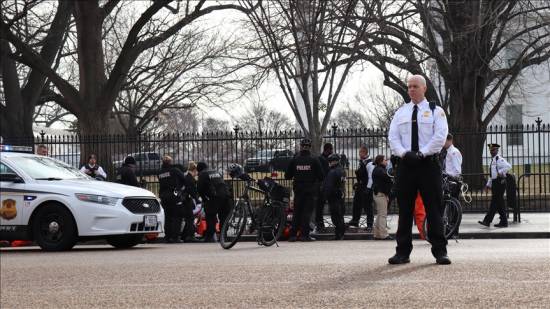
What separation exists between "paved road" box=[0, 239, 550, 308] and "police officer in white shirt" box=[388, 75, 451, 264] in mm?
289

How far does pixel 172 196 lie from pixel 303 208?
2.69 m

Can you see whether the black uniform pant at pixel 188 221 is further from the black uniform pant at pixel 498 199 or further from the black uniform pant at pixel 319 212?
the black uniform pant at pixel 498 199

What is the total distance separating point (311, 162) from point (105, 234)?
4095mm

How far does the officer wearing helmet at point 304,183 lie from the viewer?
1708 cm

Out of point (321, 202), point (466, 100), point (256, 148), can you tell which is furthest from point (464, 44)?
point (321, 202)

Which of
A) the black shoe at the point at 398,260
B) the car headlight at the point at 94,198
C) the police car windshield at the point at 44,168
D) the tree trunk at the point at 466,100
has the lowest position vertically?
the black shoe at the point at 398,260

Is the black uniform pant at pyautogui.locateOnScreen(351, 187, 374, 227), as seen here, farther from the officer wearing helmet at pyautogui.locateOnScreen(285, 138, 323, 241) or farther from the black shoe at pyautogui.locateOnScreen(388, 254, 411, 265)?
the black shoe at pyautogui.locateOnScreen(388, 254, 411, 265)

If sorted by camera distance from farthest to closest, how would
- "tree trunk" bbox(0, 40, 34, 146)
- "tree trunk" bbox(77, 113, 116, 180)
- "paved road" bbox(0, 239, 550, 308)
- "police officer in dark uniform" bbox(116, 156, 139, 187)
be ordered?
"tree trunk" bbox(0, 40, 34, 146) → "tree trunk" bbox(77, 113, 116, 180) → "police officer in dark uniform" bbox(116, 156, 139, 187) → "paved road" bbox(0, 239, 550, 308)

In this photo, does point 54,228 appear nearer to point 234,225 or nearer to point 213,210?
point 234,225

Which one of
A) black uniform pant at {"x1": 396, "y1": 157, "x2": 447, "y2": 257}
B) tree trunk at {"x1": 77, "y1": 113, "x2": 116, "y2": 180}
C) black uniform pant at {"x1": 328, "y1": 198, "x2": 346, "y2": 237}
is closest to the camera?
black uniform pant at {"x1": 396, "y1": 157, "x2": 447, "y2": 257}

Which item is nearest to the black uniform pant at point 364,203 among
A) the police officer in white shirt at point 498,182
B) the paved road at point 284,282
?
the police officer in white shirt at point 498,182

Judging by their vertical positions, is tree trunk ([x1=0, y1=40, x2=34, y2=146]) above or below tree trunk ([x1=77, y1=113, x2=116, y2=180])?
above

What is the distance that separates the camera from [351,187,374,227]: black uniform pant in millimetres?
19109

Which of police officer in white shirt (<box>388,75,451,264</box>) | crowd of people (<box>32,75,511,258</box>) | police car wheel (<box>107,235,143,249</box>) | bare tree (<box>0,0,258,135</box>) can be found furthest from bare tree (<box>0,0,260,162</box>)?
police officer in white shirt (<box>388,75,451,264</box>)
